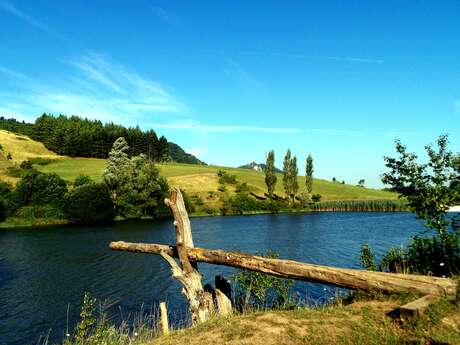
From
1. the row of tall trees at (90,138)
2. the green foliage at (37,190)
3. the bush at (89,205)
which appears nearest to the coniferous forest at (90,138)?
the row of tall trees at (90,138)

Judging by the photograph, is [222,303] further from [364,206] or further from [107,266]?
[364,206]

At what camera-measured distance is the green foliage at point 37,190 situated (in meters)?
75.6

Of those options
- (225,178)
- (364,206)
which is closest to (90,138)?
(225,178)

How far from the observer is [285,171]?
11000cm

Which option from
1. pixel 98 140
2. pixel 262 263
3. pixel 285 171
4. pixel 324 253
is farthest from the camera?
pixel 98 140

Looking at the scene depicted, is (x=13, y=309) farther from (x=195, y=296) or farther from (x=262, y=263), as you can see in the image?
(x=262, y=263)

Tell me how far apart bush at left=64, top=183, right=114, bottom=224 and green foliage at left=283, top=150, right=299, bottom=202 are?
5077 centimetres

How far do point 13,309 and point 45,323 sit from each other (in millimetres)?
3787

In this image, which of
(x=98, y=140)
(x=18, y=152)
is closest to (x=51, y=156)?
(x=18, y=152)

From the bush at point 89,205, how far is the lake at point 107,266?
1056 centimetres

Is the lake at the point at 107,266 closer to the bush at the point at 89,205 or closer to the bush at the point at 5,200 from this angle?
the bush at the point at 89,205

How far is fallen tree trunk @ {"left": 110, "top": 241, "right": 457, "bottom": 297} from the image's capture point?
998cm

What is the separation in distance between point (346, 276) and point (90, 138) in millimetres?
139248

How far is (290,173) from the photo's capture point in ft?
359
